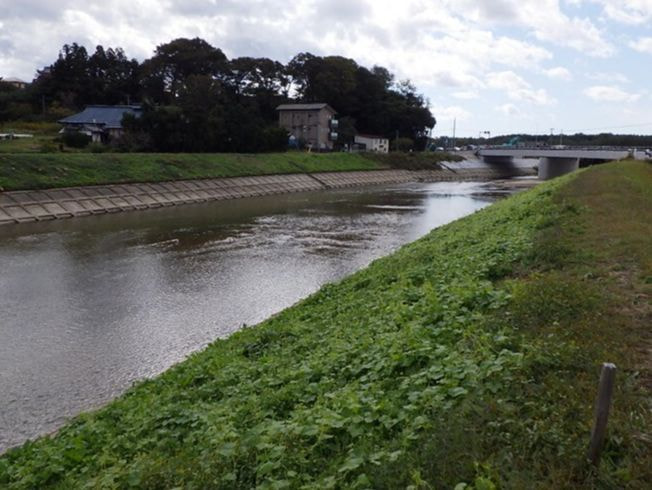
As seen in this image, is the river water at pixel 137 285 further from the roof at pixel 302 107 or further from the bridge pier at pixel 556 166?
the bridge pier at pixel 556 166

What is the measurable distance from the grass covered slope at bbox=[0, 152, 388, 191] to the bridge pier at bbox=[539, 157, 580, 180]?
123 ft

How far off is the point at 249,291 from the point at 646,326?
37.3ft

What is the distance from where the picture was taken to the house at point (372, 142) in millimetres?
91875

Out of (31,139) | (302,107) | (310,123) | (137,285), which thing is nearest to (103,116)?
(31,139)

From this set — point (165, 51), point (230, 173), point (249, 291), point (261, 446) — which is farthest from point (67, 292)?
point (165, 51)

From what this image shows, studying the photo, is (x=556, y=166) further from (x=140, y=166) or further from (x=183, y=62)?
(x=140, y=166)

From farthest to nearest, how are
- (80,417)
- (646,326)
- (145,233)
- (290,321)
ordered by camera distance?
(145,233), (290,321), (80,417), (646,326)

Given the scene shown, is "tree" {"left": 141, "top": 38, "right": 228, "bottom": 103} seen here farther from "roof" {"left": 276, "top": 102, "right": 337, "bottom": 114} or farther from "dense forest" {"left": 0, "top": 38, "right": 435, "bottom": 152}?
"roof" {"left": 276, "top": 102, "right": 337, "bottom": 114}

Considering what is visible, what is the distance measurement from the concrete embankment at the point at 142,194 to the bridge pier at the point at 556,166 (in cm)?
3458

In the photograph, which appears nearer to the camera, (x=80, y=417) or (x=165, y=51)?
(x=80, y=417)

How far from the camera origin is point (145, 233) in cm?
2709

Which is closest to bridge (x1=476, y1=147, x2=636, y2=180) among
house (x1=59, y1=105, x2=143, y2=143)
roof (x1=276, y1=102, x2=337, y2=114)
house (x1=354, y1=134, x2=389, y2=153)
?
house (x1=354, y1=134, x2=389, y2=153)

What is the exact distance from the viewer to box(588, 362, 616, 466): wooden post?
11.7 ft

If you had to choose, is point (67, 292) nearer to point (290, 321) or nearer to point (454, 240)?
point (290, 321)
